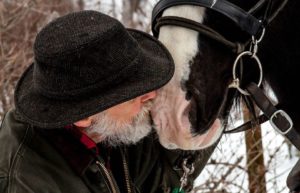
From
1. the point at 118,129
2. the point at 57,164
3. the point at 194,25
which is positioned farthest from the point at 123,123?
the point at 194,25

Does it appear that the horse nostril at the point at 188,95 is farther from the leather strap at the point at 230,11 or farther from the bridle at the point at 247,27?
the leather strap at the point at 230,11

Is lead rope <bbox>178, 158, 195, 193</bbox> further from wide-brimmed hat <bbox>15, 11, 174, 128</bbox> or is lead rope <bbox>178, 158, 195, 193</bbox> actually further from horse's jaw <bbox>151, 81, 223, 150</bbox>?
wide-brimmed hat <bbox>15, 11, 174, 128</bbox>

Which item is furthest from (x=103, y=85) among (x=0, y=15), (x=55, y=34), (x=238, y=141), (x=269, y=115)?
(x=0, y=15)

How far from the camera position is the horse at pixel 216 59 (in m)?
1.81

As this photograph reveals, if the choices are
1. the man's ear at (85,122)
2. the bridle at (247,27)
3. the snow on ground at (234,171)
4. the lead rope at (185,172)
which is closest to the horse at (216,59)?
the bridle at (247,27)

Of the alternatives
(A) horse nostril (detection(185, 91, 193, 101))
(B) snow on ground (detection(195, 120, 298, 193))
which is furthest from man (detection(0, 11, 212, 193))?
(B) snow on ground (detection(195, 120, 298, 193))

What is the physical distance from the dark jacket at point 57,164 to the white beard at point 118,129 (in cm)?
7

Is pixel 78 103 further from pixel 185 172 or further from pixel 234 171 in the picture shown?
pixel 234 171

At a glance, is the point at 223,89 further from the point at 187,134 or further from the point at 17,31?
the point at 17,31

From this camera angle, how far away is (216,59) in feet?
6.15

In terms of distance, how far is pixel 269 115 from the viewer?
6.72ft

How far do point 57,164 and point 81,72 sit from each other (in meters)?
0.30

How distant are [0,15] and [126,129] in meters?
3.37

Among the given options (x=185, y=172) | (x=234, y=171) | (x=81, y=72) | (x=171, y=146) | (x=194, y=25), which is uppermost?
(x=194, y=25)
